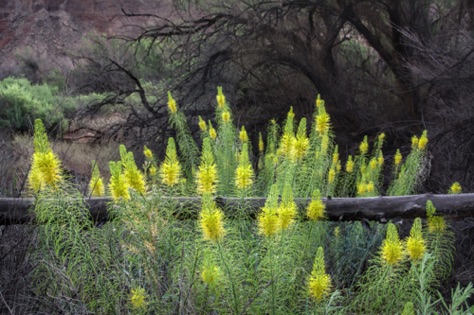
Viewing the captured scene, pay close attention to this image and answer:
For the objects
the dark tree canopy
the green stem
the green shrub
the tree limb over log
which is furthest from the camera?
the green shrub

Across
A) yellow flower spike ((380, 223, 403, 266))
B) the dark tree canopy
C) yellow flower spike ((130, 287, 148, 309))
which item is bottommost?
yellow flower spike ((130, 287, 148, 309))

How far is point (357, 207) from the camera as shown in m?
4.12

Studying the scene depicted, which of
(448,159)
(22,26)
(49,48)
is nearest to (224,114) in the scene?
(448,159)

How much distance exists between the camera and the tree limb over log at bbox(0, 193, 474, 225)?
3.82 meters

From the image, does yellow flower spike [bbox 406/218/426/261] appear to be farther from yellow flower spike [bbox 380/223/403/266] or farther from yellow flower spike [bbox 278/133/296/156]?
yellow flower spike [bbox 278/133/296/156]

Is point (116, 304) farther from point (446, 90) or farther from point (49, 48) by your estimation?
point (49, 48)

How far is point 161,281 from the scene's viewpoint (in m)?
3.05

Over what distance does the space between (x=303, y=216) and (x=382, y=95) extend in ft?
23.5

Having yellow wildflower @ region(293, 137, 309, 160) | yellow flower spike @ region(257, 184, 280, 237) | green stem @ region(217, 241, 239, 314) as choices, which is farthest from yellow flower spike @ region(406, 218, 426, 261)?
yellow wildflower @ region(293, 137, 309, 160)

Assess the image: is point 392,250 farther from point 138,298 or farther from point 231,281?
point 138,298

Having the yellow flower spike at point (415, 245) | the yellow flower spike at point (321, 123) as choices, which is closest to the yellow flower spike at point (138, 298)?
the yellow flower spike at point (415, 245)

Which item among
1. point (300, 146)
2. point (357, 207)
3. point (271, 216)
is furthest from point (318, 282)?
point (357, 207)

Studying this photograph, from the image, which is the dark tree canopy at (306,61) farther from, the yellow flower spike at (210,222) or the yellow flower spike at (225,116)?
the yellow flower spike at (210,222)

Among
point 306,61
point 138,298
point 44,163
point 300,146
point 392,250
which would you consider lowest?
point 138,298
